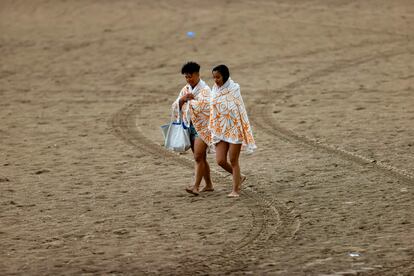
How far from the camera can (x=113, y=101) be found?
1802cm

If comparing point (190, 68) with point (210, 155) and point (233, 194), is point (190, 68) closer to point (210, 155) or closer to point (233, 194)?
point (233, 194)

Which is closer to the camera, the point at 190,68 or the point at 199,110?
the point at 190,68

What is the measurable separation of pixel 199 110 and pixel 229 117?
41 centimetres

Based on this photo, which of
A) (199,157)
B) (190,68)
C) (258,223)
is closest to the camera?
(258,223)

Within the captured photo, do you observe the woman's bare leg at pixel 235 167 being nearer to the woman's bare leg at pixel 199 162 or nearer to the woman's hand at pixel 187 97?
the woman's bare leg at pixel 199 162

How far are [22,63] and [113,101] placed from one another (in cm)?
456

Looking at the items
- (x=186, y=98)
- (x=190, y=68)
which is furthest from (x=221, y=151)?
(x=190, y=68)

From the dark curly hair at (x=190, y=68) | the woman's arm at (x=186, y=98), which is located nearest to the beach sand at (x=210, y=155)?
the woman's arm at (x=186, y=98)

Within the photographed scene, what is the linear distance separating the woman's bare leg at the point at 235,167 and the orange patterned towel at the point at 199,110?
327mm

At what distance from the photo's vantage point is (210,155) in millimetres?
13812

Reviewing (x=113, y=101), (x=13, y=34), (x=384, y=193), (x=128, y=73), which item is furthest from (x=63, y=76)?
(x=384, y=193)

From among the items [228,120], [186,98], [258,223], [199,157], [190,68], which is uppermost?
[190,68]

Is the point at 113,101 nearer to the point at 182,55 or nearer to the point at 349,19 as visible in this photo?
the point at 182,55

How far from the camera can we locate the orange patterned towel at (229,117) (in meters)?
11.0
